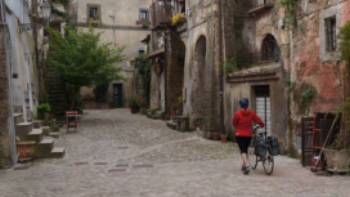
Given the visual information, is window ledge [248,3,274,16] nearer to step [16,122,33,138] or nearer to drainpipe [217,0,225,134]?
drainpipe [217,0,225,134]

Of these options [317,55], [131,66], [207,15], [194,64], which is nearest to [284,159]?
[317,55]

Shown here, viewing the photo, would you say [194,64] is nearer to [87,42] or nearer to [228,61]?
[228,61]

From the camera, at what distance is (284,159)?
37.3 ft

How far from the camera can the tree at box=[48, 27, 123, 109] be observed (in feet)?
70.5

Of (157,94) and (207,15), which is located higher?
(207,15)

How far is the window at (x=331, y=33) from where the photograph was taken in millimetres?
10219

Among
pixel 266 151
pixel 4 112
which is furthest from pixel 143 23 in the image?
pixel 266 151

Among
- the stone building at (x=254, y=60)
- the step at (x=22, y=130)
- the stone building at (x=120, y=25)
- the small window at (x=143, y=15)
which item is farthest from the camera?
the small window at (x=143, y=15)

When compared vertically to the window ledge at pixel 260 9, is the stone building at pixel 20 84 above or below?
below

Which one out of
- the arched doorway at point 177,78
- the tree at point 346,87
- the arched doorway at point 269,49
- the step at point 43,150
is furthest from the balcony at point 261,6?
the step at point 43,150

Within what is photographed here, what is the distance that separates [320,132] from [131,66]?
2745 cm

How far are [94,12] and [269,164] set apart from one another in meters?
28.6

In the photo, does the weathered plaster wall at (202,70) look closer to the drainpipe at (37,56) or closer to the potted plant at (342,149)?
the drainpipe at (37,56)

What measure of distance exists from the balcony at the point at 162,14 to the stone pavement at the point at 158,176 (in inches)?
369
